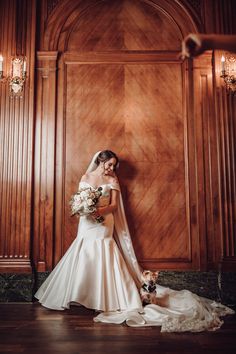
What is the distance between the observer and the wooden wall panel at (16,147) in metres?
4.66

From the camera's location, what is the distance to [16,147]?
486 cm

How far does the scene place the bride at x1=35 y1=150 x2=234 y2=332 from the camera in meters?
3.58

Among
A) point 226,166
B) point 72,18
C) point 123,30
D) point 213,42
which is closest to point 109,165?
point 226,166

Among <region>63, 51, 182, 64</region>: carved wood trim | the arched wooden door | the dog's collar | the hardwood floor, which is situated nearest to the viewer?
the hardwood floor

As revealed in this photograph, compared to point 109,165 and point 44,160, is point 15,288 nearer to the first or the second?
point 44,160

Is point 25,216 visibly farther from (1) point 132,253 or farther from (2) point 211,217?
(2) point 211,217

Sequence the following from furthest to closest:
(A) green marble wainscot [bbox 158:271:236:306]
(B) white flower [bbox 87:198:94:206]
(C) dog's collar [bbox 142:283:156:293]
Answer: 1. (A) green marble wainscot [bbox 158:271:236:306]
2. (B) white flower [bbox 87:198:94:206]
3. (C) dog's collar [bbox 142:283:156:293]

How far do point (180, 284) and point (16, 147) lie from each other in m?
3.03

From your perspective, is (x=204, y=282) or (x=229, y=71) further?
(x=204, y=282)

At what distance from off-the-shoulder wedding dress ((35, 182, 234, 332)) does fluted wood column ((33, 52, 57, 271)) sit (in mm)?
484

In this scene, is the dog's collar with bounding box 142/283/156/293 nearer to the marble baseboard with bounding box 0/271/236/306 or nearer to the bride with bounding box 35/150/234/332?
the bride with bounding box 35/150/234/332

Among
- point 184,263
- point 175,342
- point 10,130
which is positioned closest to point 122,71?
point 10,130

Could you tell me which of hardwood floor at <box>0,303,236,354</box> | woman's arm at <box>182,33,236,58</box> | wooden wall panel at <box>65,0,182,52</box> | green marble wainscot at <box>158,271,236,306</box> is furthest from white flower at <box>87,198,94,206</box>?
woman's arm at <box>182,33,236,58</box>

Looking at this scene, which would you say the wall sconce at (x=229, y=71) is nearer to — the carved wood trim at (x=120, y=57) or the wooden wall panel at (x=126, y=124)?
the wooden wall panel at (x=126, y=124)
